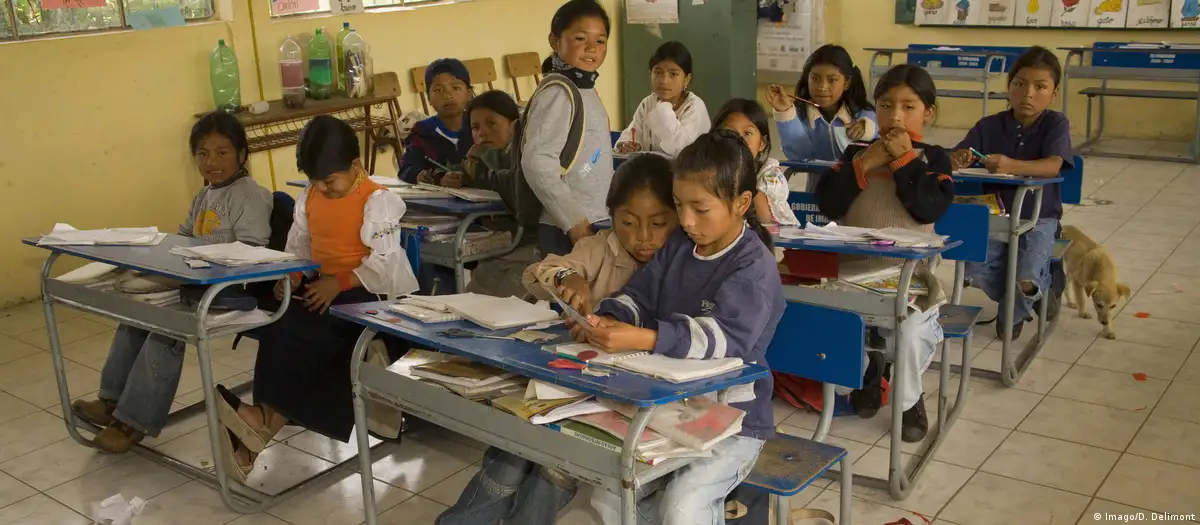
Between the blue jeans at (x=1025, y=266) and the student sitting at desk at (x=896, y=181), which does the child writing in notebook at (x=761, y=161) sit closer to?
the student sitting at desk at (x=896, y=181)

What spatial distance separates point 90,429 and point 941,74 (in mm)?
6503

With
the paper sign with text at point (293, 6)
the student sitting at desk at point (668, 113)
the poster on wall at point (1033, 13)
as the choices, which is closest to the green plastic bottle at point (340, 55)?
the paper sign with text at point (293, 6)

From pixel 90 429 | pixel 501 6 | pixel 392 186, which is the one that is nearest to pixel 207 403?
pixel 90 429

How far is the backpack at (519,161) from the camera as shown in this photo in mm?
3141

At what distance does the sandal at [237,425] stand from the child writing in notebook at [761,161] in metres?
1.54

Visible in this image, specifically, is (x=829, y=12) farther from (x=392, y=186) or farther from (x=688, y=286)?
(x=688, y=286)

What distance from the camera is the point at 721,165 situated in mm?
2211

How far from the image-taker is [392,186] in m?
4.02

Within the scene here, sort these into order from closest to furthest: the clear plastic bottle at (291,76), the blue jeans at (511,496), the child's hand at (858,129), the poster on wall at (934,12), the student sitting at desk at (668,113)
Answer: the blue jeans at (511,496) → the child's hand at (858,129) → the student sitting at desk at (668,113) → the clear plastic bottle at (291,76) → the poster on wall at (934,12)

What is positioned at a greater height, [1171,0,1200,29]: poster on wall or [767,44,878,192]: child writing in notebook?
[1171,0,1200,29]: poster on wall

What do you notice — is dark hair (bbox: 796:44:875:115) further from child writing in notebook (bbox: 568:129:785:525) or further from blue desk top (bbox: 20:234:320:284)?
blue desk top (bbox: 20:234:320:284)

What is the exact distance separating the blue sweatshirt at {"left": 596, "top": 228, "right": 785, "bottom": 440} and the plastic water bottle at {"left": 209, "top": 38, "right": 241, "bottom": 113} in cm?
404

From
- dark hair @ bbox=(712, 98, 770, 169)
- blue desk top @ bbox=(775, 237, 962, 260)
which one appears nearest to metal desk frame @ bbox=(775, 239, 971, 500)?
blue desk top @ bbox=(775, 237, 962, 260)

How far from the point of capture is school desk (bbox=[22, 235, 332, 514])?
2.80 m
